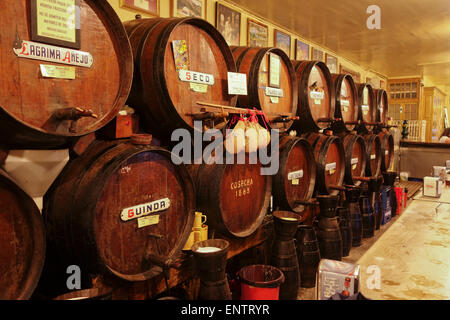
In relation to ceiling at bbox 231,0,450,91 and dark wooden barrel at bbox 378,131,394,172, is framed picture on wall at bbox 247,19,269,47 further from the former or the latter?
dark wooden barrel at bbox 378,131,394,172

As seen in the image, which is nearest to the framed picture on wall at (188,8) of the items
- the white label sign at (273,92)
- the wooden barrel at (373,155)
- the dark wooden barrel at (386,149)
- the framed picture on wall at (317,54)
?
the white label sign at (273,92)

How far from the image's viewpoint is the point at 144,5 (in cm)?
250

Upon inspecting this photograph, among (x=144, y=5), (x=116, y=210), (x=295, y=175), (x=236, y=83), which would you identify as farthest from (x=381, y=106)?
(x=116, y=210)

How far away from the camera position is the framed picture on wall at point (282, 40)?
171 inches

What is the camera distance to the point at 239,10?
3.62 metres

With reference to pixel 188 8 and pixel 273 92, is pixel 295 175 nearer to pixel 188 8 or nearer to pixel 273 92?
pixel 273 92

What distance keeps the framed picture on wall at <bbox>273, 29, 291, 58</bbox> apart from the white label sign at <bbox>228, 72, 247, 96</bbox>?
2.40m

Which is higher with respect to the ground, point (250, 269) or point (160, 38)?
point (160, 38)

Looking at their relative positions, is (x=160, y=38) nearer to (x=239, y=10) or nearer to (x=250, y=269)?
(x=250, y=269)

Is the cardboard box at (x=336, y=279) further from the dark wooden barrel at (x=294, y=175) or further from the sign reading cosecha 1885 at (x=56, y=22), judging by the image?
the sign reading cosecha 1885 at (x=56, y=22)

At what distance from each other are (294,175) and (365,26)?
9.30 ft

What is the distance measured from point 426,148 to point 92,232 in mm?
7689

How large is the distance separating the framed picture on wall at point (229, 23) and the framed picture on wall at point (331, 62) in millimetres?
2688

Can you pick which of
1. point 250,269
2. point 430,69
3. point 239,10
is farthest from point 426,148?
point 250,269
